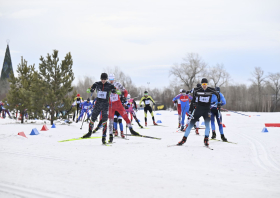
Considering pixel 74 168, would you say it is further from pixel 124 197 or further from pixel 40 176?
pixel 124 197

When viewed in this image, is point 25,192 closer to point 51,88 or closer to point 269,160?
point 269,160

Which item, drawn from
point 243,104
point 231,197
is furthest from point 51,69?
point 243,104

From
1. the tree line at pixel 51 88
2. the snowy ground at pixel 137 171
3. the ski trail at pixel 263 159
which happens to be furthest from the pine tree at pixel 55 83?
the ski trail at pixel 263 159

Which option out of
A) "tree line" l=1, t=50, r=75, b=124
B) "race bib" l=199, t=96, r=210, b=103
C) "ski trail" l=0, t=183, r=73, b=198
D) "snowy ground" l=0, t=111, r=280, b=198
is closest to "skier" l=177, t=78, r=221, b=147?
"race bib" l=199, t=96, r=210, b=103

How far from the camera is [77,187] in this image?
4.24 meters

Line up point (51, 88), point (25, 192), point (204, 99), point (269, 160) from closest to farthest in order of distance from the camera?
point (25, 192) < point (269, 160) < point (204, 99) < point (51, 88)

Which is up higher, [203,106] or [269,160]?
[203,106]

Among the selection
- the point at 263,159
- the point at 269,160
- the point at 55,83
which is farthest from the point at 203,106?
the point at 55,83

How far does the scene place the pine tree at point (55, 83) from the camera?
17.1 meters

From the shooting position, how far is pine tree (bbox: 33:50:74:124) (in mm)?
17109

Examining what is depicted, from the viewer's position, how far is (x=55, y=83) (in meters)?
17.5

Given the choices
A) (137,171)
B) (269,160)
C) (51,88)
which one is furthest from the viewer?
(51,88)

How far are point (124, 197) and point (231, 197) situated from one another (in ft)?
4.96

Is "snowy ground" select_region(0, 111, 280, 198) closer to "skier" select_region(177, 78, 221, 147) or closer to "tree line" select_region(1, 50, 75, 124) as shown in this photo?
"skier" select_region(177, 78, 221, 147)
